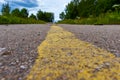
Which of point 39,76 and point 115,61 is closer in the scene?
point 39,76

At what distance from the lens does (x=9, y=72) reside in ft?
4.89

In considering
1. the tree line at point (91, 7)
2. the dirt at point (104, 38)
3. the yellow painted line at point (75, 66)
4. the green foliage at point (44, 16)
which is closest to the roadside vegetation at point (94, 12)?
the tree line at point (91, 7)

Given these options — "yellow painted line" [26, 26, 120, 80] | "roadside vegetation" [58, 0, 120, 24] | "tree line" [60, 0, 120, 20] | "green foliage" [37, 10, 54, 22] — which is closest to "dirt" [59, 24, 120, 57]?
"yellow painted line" [26, 26, 120, 80]

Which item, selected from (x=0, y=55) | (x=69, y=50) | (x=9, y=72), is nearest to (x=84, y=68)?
(x=9, y=72)

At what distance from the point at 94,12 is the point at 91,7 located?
15.8 feet

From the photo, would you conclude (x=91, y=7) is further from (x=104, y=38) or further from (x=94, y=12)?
(x=104, y=38)

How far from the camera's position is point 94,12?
3416 cm

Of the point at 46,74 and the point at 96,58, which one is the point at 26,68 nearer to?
the point at 46,74

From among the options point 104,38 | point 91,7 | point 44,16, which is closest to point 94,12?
point 91,7

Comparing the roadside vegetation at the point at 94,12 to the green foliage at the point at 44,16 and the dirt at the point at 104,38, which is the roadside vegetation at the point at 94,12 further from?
the green foliage at the point at 44,16

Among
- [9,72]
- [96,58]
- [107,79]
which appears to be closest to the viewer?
[107,79]

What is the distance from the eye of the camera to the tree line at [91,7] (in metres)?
30.1

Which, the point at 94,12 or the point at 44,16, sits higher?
the point at 94,12

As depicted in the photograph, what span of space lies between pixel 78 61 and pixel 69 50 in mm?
441
